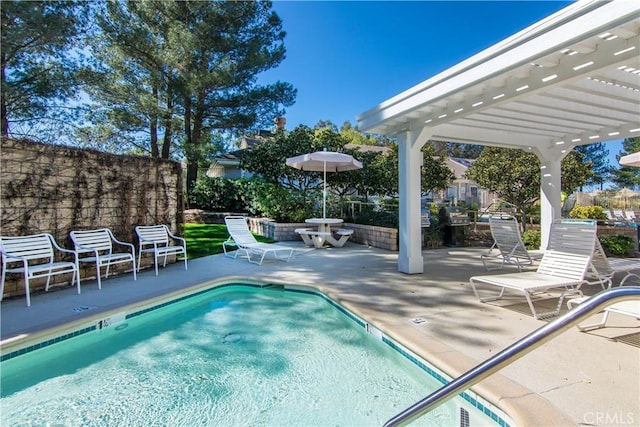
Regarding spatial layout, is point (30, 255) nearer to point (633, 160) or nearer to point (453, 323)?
point (453, 323)

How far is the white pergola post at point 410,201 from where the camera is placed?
23.1 ft

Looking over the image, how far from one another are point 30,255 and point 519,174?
49.2 ft

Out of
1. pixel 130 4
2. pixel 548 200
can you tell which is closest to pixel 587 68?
pixel 548 200

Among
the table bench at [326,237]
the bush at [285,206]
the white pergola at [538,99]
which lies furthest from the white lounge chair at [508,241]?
the bush at [285,206]

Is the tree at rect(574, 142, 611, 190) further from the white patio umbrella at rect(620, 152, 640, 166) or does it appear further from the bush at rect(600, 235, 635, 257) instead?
the white patio umbrella at rect(620, 152, 640, 166)

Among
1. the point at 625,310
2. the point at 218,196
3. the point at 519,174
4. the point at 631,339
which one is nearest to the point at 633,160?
the point at 519,174

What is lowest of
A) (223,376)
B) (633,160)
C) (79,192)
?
(223,376)

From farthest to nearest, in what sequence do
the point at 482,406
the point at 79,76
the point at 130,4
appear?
1. the point at 130,4
2. the point at 79,76
3. the point at 482,406

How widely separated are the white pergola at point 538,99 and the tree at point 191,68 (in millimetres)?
12317

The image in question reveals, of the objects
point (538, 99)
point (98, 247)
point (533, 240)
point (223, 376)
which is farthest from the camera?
point (533, 240)

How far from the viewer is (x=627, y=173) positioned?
36688 millimetres

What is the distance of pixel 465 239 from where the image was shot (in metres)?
11.9

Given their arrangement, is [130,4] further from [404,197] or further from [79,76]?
[404,197]

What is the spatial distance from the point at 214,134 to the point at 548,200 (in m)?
17.1
